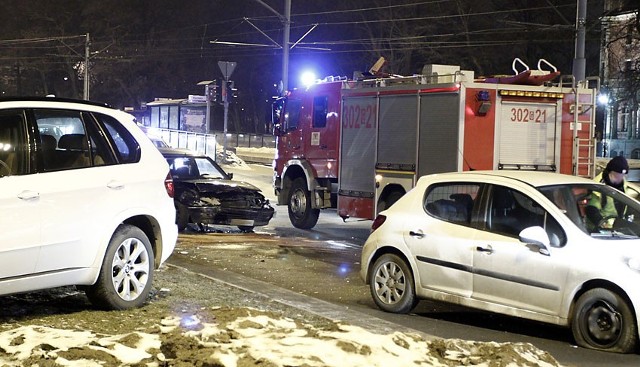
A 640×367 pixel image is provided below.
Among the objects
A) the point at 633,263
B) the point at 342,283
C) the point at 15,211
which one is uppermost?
the point at 15,211

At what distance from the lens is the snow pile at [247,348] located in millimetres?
5352

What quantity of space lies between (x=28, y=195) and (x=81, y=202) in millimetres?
514

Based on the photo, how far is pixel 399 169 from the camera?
14953 millimetres

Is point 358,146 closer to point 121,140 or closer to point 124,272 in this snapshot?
point 121,140

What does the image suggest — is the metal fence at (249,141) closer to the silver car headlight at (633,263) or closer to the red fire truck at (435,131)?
the red fire truck at (435,131)

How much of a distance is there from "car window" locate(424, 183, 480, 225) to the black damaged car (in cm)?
691

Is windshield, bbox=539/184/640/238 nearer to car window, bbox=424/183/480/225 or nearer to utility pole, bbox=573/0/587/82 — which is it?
car window, bbox=424/183/480/225

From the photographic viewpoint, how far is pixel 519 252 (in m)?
8.05

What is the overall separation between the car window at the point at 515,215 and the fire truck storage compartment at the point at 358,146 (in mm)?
7168

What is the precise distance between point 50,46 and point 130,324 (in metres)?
70.6

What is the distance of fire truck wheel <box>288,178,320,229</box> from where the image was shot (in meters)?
17.9

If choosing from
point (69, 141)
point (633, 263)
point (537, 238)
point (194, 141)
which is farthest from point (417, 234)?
point (194, 141)

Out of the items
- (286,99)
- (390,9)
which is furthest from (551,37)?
(286,99)

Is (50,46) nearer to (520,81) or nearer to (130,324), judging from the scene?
(520,81)
